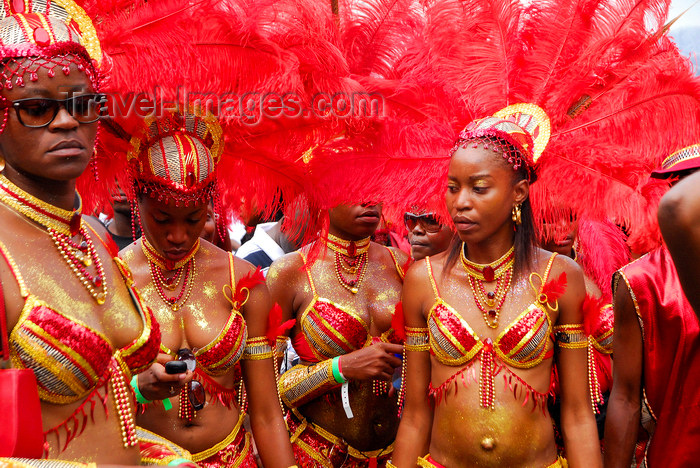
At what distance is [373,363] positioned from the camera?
4066 mm

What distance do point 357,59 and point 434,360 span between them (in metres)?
1.52

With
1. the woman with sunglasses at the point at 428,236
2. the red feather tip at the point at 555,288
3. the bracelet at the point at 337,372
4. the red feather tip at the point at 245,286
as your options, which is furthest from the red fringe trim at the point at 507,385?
the woman with sunglasses at the point at 428,236

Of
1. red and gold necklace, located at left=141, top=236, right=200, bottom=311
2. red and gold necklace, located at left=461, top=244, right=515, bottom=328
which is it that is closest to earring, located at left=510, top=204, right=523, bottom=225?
red and gold necklace, located at left=461, top=244, right=515, bottom=328

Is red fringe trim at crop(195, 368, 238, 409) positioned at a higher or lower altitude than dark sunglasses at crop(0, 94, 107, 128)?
lower

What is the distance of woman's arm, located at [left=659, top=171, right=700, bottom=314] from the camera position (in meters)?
1.73

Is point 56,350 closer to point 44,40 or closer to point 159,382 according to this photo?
point 159,382

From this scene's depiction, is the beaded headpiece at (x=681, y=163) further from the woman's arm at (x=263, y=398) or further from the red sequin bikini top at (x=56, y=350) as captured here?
the red sequin bikini top at (x=56, y=350)

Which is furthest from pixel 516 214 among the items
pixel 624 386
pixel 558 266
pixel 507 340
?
pixel 624 386

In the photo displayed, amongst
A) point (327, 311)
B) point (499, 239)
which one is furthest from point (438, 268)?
point (327, 311)

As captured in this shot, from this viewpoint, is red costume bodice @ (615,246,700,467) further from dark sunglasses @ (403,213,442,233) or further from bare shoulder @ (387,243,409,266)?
dark sunglasses @ (403,213,442,233)

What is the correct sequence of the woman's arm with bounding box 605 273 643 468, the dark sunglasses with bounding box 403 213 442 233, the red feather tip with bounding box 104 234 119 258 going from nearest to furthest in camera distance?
1. the red feather tip with bounding box 104 234 119 258
2. the woman's arm with bounding box 605 273 643 468
3. the dark sunglasses with bounding box 403 213 442 233

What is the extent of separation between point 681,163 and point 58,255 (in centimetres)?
224

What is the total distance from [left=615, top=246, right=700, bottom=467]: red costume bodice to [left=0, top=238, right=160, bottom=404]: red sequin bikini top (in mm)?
2110

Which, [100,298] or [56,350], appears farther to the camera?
[100,298]
